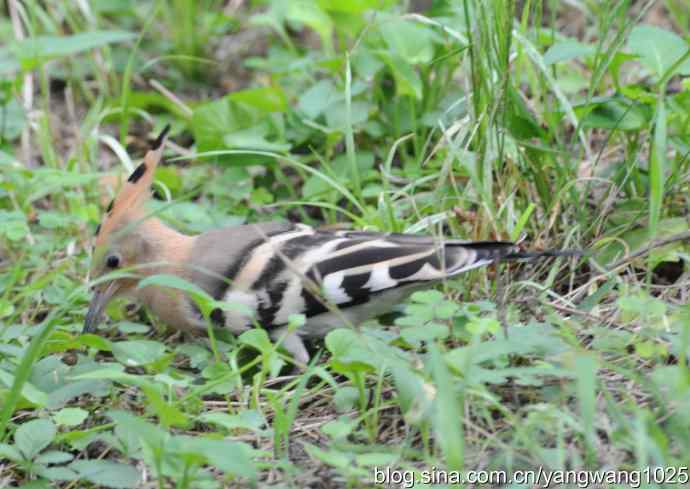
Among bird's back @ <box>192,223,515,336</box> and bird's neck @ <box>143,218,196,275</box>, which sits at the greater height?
bird's back @ <box>192,223,515,336</box>

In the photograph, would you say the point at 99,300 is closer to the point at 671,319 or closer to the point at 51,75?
the point at 671,319

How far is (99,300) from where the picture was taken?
2912 mm

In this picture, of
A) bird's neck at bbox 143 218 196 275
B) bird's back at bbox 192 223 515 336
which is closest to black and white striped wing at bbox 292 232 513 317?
bird's back at bbox 192 223 515 336

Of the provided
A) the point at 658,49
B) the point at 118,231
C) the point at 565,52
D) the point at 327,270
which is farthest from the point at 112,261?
→ the point at 658,49

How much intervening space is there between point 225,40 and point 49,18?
0.71 meters

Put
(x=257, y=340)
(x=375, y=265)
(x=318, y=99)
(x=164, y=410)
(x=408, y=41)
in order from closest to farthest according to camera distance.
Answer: (x=164, y=410), (x=257, y=340), (x=375, y=265), (x=408, y=41), (x=318, y=99)

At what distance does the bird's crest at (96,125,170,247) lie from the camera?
293 centimetres

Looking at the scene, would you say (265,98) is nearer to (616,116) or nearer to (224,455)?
(616,116)

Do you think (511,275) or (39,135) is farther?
(39,135)

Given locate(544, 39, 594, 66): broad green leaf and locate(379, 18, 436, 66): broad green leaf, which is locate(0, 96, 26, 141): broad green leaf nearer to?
locate(379, 18, 436, 66): broad green leaf

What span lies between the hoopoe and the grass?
0.25ft

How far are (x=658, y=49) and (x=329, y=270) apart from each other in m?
1.02

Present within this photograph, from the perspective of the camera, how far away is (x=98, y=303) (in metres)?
2.90

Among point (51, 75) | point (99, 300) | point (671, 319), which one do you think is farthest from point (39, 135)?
point (671, 319)
